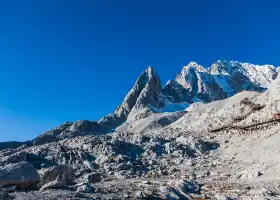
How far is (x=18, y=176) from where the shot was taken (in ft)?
80.2

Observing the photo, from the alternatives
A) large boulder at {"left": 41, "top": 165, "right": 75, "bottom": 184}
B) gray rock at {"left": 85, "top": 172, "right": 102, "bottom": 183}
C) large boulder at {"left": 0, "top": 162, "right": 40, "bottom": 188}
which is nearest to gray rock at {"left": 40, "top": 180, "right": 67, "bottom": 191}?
large boulder at {"left": 0, "top": 162, "right": 40, "bottom": 188}

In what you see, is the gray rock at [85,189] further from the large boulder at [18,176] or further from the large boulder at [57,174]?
the large boulder at [57,174]

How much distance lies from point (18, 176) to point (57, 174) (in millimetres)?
6940

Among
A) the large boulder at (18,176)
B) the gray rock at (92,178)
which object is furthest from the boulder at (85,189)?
the gray rock at (92,178)

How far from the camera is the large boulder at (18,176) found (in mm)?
23719

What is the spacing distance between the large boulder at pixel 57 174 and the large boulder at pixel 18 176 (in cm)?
366

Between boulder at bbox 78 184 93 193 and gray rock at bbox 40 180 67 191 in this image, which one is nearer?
boulder at bbox 78 184 93 193

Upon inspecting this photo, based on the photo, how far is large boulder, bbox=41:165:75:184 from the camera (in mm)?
29559

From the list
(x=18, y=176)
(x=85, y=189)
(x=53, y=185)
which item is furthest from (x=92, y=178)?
(x=18, y=176)

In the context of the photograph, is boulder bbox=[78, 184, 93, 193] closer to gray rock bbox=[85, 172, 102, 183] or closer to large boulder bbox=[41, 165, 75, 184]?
large boulder bbox=[41, 165, 75, 184]

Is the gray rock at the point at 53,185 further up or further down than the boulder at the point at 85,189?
further up

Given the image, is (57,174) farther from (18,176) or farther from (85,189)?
(85,189)

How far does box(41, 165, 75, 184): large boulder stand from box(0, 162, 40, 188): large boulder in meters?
3.66

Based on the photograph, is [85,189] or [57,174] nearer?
[85,189]
